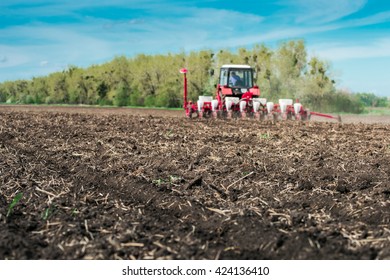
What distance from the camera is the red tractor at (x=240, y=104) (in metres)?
23.4

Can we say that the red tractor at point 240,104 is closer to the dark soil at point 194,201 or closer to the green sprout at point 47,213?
the dark soil at point 194,201

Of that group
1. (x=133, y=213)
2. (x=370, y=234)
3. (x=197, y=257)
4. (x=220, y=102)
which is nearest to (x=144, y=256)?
(x=197, y=257)

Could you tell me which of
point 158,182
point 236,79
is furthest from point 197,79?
point 158,182

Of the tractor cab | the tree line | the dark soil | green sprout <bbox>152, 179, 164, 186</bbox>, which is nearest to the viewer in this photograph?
the dark soil

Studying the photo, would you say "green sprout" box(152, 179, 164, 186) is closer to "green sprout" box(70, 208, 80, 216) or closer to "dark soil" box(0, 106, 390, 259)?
"dark soil" box(0, 106, 390, 259)

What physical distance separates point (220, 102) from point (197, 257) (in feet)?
66.1

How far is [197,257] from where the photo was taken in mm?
4523

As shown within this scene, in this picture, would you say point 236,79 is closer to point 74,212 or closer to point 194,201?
point 194,201

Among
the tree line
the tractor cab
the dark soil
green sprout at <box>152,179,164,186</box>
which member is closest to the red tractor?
the tractor cab

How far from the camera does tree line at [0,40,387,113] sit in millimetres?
50219

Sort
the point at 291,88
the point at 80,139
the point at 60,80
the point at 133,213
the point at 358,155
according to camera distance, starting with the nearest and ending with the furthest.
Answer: the point at 133,213, the point at 358,155, the point at 80,139, the point at 291,88, the point at 60,80

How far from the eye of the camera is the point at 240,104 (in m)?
23.3

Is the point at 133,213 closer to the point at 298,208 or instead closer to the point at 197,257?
the point at 197,257

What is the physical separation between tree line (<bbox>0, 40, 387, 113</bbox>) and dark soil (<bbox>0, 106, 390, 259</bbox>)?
3871 centimetres
